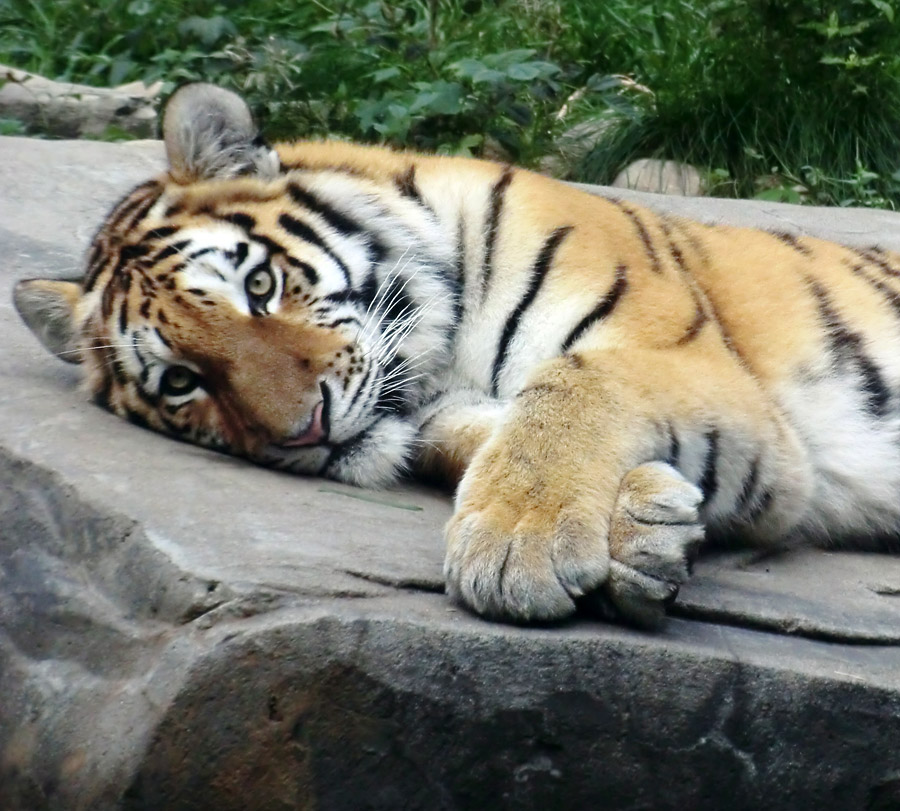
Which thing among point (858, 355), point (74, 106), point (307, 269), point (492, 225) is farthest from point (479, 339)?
point (74, 106)

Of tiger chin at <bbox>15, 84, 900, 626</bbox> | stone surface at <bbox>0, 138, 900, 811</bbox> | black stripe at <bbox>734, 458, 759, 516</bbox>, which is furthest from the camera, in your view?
black stripe at <bbox>734, 458, 759, 516</bbox>

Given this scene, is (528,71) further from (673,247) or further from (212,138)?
(212,138)

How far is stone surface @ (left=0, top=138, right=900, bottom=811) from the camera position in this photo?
1.97 metres

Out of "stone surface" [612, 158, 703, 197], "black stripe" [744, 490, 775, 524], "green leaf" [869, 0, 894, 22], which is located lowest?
"black stripe" [744, 490, 775, 524]

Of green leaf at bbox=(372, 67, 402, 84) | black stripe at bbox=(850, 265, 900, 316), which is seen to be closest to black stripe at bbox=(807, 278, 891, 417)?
black stripe at bbox=(850, 265, 900, 316)

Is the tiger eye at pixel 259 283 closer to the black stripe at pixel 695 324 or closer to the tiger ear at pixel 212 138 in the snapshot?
the tiger ear at pixel 212 138

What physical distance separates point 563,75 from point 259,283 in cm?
431

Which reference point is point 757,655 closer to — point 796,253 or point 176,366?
point 176,366

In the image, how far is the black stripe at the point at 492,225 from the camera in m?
2.98

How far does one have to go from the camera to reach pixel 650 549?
213cm

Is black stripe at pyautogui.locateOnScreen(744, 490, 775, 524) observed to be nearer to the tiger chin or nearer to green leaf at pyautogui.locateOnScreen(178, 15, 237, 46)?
the tiger chin

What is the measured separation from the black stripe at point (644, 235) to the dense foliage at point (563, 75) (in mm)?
2333

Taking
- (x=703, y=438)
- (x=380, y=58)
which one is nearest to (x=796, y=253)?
(x=703, y=438)

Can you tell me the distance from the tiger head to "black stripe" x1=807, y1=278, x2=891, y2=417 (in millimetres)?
865
